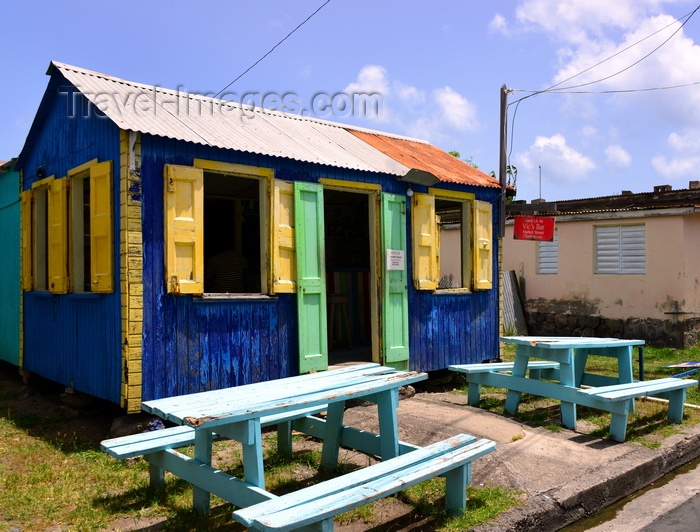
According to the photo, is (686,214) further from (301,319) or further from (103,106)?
(103,106)

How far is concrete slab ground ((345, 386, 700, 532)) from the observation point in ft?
14.5

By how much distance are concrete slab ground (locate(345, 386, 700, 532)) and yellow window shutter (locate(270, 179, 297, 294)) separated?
1.52 metres

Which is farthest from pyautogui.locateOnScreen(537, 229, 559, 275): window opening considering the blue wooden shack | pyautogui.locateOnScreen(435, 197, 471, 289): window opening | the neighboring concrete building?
the blue wooden shack

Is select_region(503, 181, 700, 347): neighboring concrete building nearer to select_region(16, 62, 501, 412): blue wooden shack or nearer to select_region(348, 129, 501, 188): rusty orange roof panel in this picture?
select_region(348, 129, 501, 188): rusty orange roof panel

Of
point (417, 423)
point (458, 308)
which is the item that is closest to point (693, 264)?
point (458, 308)

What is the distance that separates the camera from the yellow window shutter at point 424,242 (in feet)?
26.5

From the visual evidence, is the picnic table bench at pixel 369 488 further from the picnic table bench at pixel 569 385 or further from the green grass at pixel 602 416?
the green grass at pixel 602 416

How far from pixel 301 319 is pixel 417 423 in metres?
1.59

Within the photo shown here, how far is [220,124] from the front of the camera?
6934 mm

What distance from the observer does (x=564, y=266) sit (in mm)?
14617

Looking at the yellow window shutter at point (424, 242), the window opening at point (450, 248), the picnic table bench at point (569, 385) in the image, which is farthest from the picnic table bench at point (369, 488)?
the window opening at point (450, 248)

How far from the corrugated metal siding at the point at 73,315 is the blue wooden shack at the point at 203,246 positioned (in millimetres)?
28

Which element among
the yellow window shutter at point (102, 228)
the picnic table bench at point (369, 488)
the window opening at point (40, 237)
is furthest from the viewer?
the window opening at point (40, 237)

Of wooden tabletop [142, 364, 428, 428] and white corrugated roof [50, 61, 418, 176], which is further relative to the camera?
white corrugated roof [50, 61, 418, 176]
